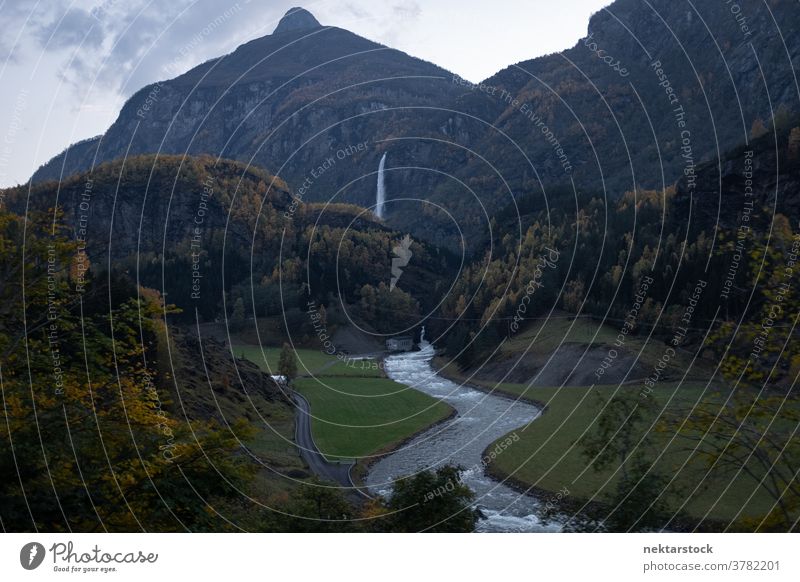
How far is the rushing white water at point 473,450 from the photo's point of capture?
4246 centimetres

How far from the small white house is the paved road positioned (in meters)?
84.3

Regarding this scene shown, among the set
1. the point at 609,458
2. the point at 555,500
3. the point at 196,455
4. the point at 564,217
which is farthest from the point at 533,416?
the point at 564,217

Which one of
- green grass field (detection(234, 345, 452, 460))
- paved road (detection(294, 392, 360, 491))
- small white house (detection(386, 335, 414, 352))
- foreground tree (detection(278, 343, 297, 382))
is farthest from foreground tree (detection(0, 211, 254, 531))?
small white house (detection(386, 335, 414, 352))

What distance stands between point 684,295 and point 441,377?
4457 centimetres

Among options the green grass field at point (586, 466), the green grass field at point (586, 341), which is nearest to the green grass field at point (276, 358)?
the green grass field at point (586, 341)

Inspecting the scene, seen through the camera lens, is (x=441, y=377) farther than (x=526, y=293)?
No

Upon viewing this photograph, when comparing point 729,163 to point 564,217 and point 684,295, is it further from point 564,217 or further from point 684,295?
point 564,217

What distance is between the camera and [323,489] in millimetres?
27703

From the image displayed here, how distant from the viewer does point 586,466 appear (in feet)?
160

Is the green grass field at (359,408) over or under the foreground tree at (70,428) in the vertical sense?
under

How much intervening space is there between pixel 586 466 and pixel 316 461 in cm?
2427

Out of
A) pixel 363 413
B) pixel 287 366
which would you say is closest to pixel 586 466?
pixel 363 413
